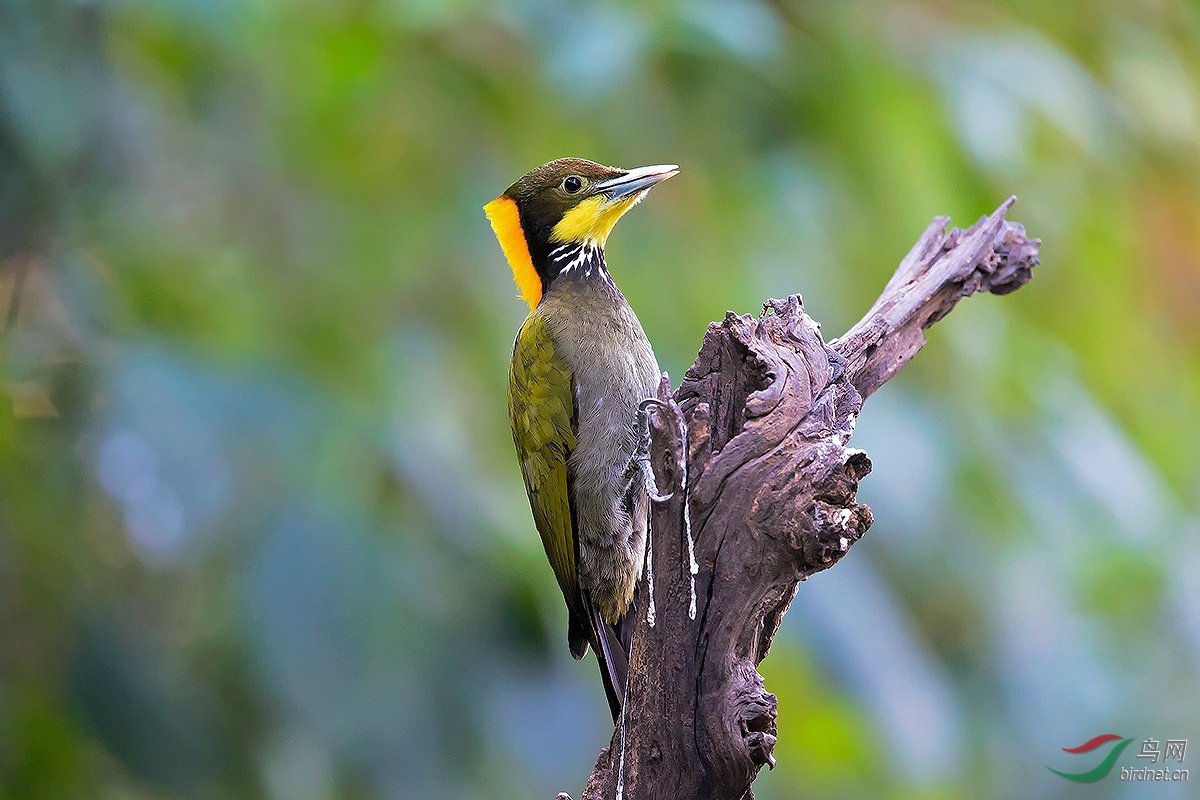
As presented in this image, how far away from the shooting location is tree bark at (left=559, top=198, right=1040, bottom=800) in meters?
2.47

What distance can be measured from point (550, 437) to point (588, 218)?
78cm

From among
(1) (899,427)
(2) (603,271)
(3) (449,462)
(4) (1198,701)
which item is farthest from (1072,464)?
(3) (449,462)

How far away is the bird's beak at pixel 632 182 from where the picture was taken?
12.7ft

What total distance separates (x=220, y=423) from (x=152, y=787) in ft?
4.53

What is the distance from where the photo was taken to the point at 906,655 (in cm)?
434

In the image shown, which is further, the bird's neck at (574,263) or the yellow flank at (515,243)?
the yellow flank at (515,243)

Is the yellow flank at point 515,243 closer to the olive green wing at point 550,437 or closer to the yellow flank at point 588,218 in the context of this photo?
the yellow flank at point 588,218
